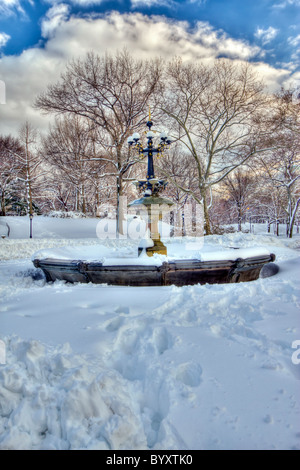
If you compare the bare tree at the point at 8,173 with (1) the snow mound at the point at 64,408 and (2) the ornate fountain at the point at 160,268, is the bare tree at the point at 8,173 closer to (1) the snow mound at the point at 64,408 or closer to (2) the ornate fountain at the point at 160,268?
(2) the ornate fountain at the point at 160,268

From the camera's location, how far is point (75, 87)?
15.8 metres

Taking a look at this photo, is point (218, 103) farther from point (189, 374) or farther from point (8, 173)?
point (8, 173)

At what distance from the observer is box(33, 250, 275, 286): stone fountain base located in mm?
5027

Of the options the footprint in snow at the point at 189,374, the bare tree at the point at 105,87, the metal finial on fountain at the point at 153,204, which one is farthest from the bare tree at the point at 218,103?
the footprint in snow at the point at 189,374

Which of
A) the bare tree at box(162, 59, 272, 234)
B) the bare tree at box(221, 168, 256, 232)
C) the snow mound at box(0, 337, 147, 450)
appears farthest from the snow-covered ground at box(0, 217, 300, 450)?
→ the bare tree at box(221, 168, 256, 232)

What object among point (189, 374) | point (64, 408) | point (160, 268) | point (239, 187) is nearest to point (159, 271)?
point (160, 268)

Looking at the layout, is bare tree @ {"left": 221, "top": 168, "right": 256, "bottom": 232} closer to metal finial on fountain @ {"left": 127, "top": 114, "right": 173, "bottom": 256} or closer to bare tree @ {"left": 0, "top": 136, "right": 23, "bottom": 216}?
bare tree @ {"left": 0, "top": 136, "right": 23, "bottom": 216}

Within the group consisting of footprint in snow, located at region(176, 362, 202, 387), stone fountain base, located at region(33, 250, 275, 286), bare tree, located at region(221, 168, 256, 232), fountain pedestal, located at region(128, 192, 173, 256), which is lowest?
footprint in snow, located at region(176, 362, 202, 387)

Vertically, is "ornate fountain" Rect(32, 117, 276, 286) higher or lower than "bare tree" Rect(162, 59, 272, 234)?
lower

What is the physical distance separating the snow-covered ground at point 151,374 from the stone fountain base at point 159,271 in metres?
1.04

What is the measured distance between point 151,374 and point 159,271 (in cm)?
285

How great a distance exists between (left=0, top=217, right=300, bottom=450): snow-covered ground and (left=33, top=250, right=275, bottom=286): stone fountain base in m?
1.04

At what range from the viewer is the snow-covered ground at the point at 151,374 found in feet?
5.31
